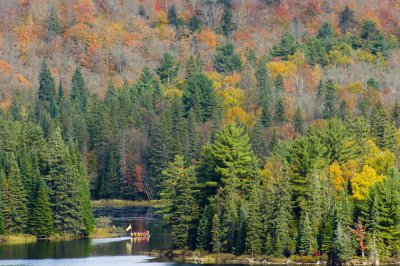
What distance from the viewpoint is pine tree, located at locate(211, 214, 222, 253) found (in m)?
113

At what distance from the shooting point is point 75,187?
14338cm

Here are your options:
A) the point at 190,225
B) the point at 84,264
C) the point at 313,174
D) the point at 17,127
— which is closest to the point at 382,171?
the point at 313,174

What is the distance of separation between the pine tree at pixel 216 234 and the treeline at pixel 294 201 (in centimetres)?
10

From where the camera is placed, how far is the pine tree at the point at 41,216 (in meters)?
139

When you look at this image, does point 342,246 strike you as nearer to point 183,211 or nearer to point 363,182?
point 363,182

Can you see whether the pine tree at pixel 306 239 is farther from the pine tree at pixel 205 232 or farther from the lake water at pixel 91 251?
the lake water at pixel 91 251

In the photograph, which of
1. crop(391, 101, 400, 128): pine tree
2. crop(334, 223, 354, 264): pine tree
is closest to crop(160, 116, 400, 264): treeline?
crop(334, 223, 354, 264): pine tree

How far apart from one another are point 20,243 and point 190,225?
25210 millimetres

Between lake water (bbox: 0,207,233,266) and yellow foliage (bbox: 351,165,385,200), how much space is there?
65.2ft

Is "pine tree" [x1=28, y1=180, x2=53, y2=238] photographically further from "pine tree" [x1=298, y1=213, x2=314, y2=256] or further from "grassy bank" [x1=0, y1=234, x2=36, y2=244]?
"pine tree" [x1=298, y1=213, x2=314, y2=256]

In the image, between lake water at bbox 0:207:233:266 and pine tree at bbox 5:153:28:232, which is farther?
pine tree at bbox 5:153:28:232

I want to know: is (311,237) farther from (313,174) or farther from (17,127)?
(17,127)

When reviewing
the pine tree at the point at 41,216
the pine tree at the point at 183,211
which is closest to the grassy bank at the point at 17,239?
the pine tree at the point at 41,216

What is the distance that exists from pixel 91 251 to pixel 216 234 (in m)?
18.0
